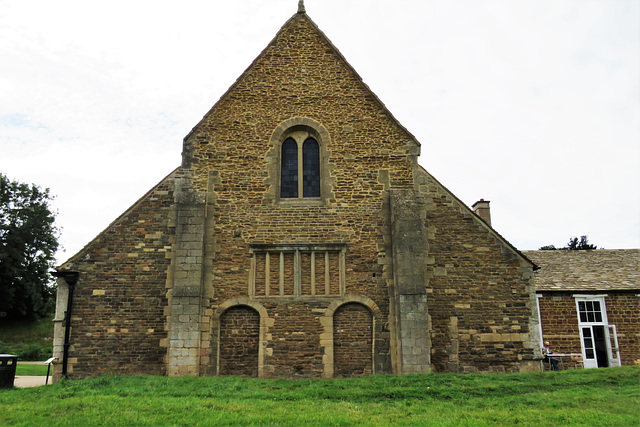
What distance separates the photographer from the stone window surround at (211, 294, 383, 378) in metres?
13.5

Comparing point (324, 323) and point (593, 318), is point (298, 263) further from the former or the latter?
point (593, 318)

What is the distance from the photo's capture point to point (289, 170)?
50.3 ft

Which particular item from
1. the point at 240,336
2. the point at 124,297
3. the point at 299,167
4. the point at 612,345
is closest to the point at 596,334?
the point at 612,345

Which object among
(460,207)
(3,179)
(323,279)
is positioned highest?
(3,179)

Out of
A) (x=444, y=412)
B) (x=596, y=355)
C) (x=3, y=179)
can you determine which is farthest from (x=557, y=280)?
(x=3, y=179)

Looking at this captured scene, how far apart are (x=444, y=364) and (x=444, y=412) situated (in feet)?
16.6

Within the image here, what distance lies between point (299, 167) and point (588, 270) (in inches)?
518

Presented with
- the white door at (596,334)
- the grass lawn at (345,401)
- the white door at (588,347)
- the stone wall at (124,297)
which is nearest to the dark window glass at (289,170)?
the stone wall at (124,297)

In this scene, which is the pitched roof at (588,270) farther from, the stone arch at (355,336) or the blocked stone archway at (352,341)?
the blocked stone archway at (352,341)

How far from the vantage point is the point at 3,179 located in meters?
42.5

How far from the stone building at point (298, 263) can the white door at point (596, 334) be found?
5.92 m

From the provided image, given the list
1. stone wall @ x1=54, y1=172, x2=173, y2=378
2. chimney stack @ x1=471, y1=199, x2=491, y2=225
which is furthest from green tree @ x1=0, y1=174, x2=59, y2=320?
chimney stack @ x1=471, y1=199, x2=491, y2=225

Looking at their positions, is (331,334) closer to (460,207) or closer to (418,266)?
(418,266)

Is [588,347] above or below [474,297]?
below
